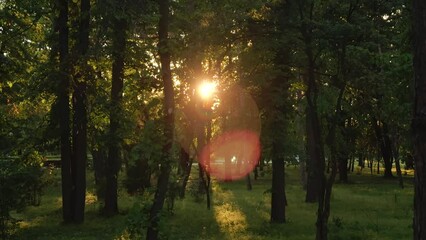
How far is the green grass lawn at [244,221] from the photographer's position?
50.4 feet

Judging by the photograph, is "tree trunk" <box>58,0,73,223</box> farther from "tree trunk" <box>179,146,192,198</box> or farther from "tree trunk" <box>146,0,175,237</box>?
"tree trunk" <box>146,0,175,237</box>

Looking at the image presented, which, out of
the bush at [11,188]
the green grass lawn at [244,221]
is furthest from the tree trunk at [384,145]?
the bush at [11,188]

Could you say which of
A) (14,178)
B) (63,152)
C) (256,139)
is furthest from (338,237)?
(63,152)

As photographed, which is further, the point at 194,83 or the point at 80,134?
the point at 80,134

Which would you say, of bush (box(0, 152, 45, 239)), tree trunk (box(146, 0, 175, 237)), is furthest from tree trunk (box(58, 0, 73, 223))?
tree trunk (box(146, 0, 175, 237))

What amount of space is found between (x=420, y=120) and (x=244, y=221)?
1466cm

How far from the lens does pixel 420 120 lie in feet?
14.3

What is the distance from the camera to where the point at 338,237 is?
1420 centimetres

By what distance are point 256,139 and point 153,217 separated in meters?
6.75

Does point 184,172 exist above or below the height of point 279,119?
below

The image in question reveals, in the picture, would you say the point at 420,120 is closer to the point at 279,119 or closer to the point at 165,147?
the point at 165,147

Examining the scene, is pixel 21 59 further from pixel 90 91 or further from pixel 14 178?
pixel 14 178

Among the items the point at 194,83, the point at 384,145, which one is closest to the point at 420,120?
the point at 194,83

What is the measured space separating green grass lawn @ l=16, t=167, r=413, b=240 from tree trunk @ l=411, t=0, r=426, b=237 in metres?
7.58
